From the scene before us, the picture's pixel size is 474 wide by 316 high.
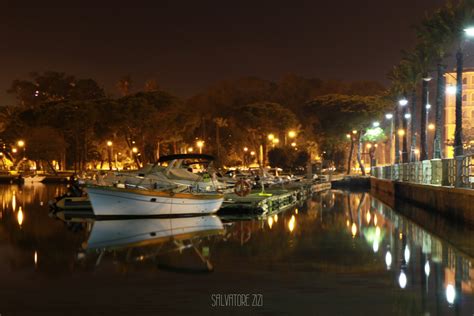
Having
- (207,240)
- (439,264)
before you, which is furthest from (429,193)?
(439,264)

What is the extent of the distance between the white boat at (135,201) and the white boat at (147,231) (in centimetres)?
44

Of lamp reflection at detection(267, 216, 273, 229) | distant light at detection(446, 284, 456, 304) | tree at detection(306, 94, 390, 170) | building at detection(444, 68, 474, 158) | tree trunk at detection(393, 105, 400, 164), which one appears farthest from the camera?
building at detection(444, 68, 474, 158)

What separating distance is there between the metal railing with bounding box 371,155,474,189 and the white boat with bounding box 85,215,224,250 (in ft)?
32.4

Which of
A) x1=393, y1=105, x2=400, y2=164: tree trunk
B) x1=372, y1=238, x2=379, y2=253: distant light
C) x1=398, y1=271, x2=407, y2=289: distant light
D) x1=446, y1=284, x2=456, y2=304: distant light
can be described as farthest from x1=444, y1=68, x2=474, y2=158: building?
x1=446, y1=284, x2=456, y2=304: distant light

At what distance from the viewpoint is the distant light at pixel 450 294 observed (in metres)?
13.2

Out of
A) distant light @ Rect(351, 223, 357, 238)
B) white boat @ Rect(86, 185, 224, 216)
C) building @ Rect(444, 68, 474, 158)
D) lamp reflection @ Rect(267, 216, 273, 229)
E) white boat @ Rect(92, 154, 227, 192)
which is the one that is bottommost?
distant light @ Rect(351, 223, 357, 238)

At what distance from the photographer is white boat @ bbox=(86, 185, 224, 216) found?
30.2 metres

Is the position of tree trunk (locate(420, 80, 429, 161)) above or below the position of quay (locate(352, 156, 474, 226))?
above

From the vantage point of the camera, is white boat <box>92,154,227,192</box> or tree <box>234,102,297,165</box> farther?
tree <box>234,102,297,165</box>

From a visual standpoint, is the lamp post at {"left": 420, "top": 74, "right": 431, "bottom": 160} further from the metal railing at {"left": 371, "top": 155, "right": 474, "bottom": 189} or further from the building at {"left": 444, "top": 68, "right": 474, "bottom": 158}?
the building at {"left": 444, "top": 68, "right": 474, "bottom": 158}

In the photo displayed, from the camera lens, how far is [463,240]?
22875 mm

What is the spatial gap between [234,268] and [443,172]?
19578 mm

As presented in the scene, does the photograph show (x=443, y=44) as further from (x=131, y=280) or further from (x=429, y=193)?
(x=131, y=280)

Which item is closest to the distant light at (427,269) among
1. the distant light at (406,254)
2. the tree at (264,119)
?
the distant light at (406,254)
